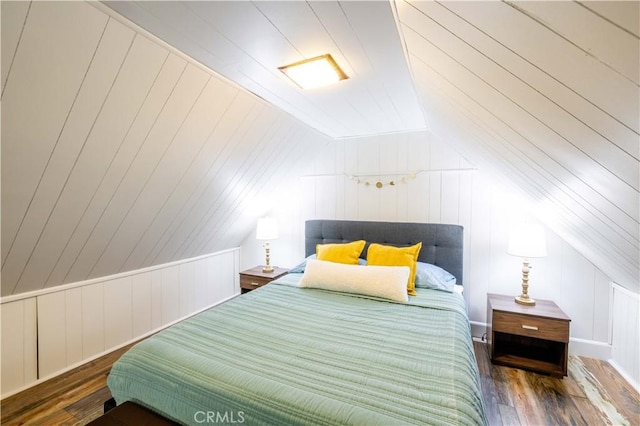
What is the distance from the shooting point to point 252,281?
3270 mm

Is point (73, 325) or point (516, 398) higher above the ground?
point (73, 325)

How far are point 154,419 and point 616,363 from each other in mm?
3340

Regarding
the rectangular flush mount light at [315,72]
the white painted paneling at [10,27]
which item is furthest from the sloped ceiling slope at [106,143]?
the rectangular flush mount light at [315,72]

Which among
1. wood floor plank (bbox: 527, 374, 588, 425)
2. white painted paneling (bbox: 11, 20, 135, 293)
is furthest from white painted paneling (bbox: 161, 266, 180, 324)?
wood floor plank (bbox: 527, 374, 588, 425)

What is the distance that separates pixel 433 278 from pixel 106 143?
255 cm

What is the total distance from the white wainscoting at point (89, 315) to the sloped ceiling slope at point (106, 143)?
13 centimetres

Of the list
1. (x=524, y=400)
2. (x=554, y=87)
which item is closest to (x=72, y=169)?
(x=554, y=87)

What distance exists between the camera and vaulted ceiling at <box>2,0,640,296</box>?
0.66m

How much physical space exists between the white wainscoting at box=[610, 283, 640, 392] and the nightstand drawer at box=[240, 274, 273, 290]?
3.07 meters

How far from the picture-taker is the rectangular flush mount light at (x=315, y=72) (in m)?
1.53

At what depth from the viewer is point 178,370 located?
131cm

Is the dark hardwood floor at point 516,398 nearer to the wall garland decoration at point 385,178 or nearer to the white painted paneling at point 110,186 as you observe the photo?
the white painted paneling at point 110,186

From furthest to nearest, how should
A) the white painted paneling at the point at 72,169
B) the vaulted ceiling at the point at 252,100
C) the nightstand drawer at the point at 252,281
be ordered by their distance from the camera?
the nightstand drawer at the point at 252,281
the white painted paneling at the point at 72,169
the vaulted ceiling at the point at 252,100

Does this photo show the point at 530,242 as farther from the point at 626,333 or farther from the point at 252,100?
the point at 252,100
